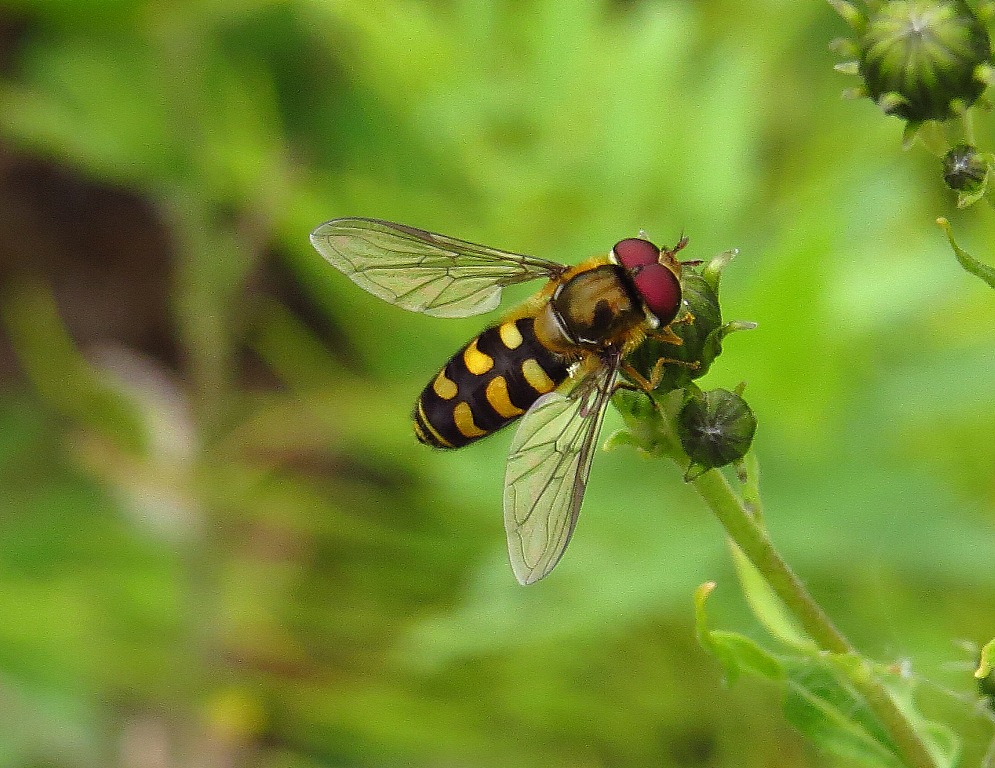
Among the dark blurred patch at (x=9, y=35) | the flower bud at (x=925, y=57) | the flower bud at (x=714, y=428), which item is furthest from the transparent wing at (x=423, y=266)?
the dark blurred patch at (x=9, y=35)

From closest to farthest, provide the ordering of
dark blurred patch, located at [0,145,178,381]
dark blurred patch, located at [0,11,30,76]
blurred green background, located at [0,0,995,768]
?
blurred green background, located at [0,0,995,768], dark blurred patch, located at [0,11,30,76], dark blurred patch, located at [0,145,178,381]

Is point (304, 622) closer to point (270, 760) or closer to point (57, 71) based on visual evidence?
point (270, 760)

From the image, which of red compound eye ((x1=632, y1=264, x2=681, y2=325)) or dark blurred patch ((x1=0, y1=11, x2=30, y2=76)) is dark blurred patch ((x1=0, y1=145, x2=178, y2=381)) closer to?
dark blurred patch ((x1=0, y1=11, x2=30, y2=76))

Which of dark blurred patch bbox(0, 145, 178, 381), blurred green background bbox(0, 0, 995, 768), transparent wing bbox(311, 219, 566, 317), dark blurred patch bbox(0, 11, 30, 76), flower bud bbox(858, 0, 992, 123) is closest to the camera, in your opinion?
flower bud bbox(858, 0, 992, 123)

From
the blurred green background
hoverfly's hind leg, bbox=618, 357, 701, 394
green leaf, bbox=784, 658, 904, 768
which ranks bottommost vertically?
green leaf, bbox=784, 658, 904, 768

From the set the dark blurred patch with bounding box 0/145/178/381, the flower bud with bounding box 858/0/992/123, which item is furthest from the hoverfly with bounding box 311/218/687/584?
the dark blurred patch with bounding box 0/145/178/381

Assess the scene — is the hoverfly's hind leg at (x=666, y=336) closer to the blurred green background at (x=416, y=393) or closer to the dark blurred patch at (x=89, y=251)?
the blurred green background at (x=416, y=393)

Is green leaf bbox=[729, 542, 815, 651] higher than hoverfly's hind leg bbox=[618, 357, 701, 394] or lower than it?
lower
